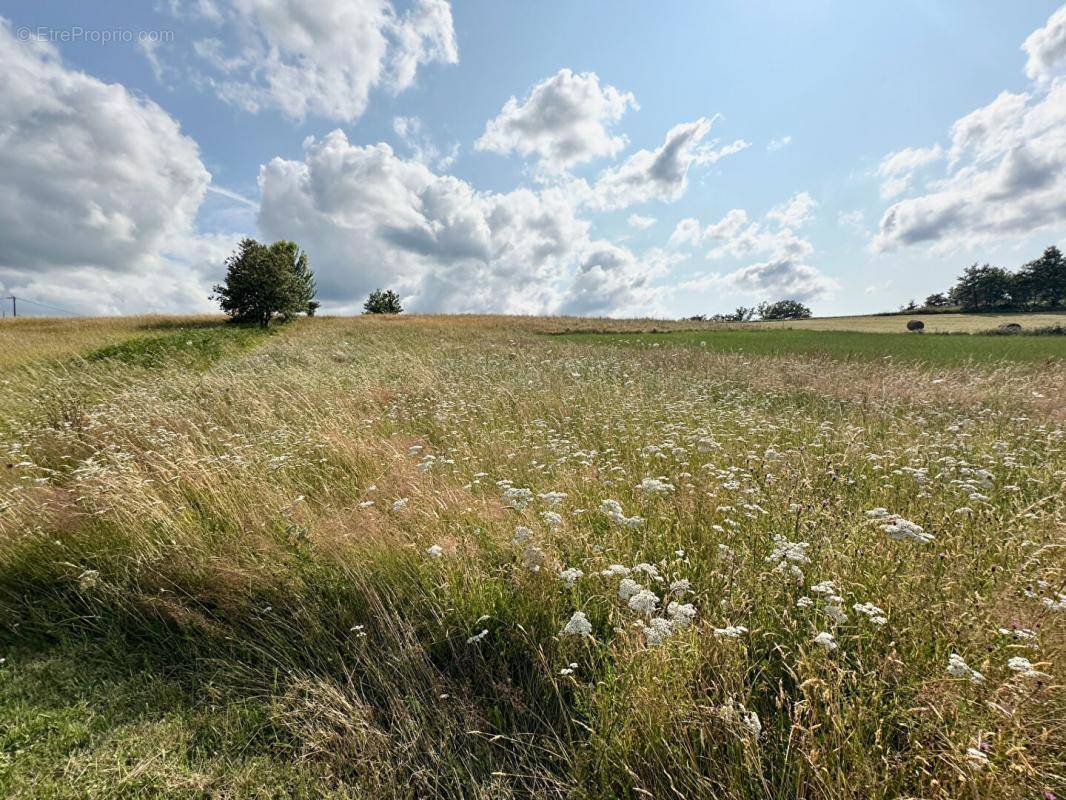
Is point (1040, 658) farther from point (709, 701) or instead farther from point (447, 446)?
point (447, 446)

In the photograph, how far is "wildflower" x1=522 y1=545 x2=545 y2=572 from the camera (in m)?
2.54

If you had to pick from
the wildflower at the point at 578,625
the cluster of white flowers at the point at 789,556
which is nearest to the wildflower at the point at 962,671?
the cluster of white flowers at the point at 789,556

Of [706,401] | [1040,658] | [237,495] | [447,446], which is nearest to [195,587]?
[237,495]

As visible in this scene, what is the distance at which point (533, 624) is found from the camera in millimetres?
2449

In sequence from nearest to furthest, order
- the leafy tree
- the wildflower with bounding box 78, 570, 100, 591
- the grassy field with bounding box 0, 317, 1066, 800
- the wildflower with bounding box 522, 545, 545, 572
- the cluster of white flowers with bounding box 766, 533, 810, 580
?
the grassy field with bounding box 0, 317, 1066, 800 → the cluster of white flowers with bounding box 766, 533, 810, 580 → the wildflower with bounding box 522, 545, 545, 572 → the wildflower with bounding box 78, 570, 100, 591 → the leafy tree

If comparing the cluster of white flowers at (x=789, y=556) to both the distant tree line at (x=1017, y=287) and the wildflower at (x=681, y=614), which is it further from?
the distant tree line at (x=1017, y=287)

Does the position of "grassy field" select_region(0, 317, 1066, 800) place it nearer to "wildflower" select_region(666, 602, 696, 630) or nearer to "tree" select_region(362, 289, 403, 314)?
"wildflower" select_region(666, 602, 696, 630)

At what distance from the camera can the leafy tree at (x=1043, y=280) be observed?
222 feet

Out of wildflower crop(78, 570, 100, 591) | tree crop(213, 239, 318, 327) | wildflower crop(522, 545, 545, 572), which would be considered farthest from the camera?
tree crop(213, 239, 318, 327)

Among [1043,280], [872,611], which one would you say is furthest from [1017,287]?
[872,611]

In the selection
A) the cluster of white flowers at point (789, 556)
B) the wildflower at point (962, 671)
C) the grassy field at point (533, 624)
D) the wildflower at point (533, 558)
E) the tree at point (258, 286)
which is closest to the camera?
the wildflower at point (962, 671)

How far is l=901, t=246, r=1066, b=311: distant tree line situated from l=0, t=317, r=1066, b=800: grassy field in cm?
9755

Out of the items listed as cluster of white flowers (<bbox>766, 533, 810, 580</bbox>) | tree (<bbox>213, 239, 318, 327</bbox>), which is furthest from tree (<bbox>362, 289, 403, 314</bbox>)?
cluster of white flowers (<bbox>766, 533, 810, 580</bbox>)

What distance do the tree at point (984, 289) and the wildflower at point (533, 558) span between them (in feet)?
345
